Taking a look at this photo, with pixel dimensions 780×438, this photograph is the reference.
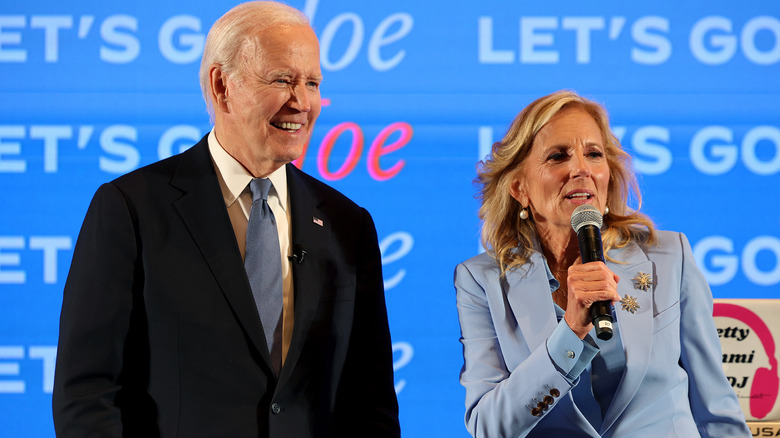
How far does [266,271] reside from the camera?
1.93 meters

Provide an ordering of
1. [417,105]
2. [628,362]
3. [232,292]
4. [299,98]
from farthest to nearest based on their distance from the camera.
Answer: [417,105] → [628,362] → [299,98] → [232,292]

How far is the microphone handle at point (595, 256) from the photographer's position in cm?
180

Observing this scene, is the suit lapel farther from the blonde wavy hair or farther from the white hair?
the blonde wavy hair

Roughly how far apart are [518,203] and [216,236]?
1078mm

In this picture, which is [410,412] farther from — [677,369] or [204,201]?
[204,201]

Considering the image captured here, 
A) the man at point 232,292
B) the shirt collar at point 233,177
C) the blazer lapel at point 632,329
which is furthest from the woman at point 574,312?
the shirt collar at point 233,177

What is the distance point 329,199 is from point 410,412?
67.8 inches

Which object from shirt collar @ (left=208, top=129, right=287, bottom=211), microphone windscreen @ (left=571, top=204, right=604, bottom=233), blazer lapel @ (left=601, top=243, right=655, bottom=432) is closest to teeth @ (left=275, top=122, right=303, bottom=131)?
shirt collar @ (left=208, top=129, right=287, bottom=211)

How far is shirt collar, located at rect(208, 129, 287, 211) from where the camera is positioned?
2012 millimetres

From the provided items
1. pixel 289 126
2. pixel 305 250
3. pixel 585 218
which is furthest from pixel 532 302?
pixel 289 126

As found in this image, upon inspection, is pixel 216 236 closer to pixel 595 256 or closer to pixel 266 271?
pixel 266 271

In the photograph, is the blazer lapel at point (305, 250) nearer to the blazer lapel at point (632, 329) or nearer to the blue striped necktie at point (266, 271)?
the blue striped necktie at point (266, 271)

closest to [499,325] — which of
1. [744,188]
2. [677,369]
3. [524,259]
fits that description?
[524,259]

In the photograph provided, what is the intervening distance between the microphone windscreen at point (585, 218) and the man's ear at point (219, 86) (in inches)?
35.8
